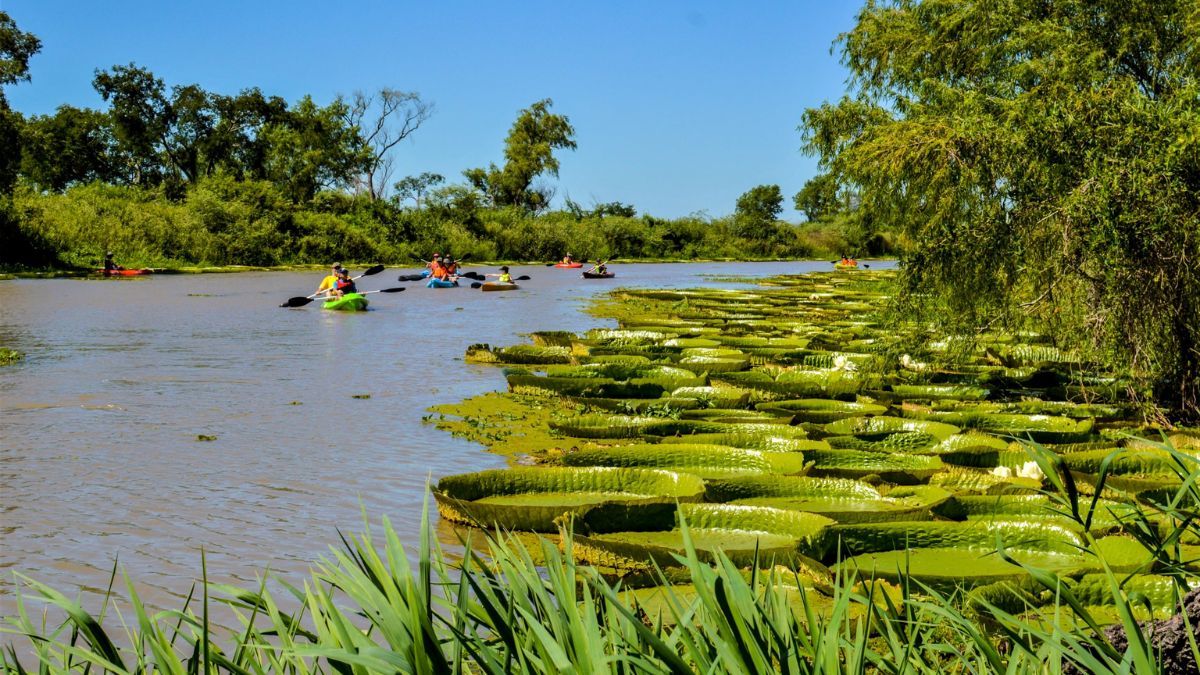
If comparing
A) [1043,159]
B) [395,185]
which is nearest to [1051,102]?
[1043,159]

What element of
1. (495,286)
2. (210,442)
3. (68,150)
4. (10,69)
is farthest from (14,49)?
(210,442)

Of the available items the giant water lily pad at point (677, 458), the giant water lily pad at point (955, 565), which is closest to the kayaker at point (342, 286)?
the giant water lily pad at point (677, 458)

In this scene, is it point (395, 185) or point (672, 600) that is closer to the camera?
point (672, 600)

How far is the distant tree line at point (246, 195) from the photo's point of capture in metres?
37.7

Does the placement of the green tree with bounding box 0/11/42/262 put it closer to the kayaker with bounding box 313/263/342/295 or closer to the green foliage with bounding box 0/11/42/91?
the green foliage with bounding box 0/11/42/91

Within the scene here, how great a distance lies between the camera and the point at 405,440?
24.4ft

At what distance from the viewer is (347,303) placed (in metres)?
20.1

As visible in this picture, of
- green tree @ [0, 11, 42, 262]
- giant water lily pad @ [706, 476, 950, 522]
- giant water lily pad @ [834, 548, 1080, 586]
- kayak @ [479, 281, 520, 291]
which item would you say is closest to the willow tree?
giant water lily pad @ [706, 476, 950, 522]

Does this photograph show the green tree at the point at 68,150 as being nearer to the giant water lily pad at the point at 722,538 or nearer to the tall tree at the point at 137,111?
the tall tree at the point at 137,111

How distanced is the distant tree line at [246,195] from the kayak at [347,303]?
18.7m

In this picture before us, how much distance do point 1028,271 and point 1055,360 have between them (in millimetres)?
3079

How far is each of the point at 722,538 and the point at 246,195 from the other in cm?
4535

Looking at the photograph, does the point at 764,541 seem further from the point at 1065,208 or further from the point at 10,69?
the point at 10,69

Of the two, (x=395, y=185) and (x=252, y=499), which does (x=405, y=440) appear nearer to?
(x=252, y=499)
